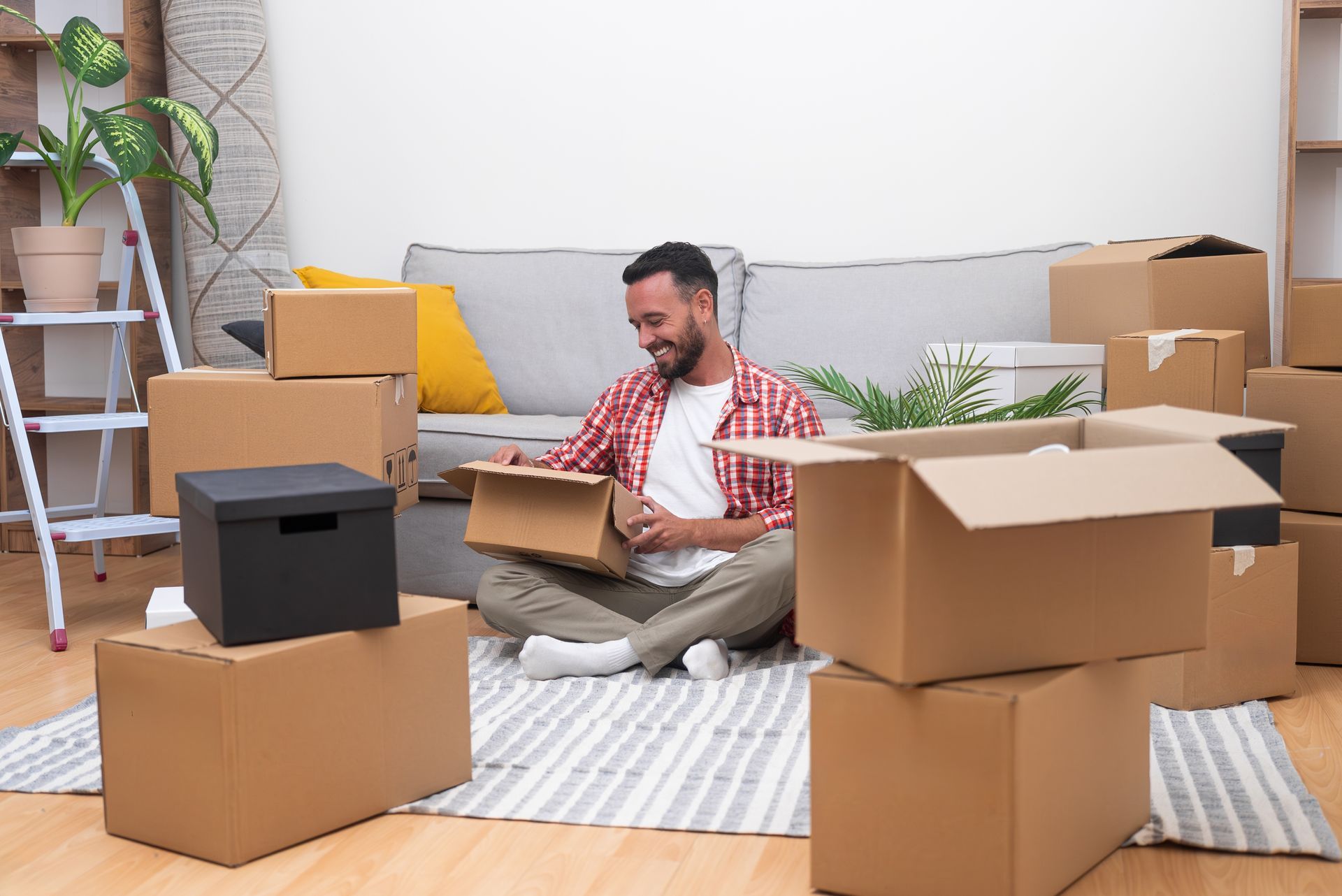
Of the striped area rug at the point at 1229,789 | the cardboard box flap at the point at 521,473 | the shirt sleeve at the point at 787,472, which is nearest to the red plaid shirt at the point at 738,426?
the shirt sleeve at the point at 787,472

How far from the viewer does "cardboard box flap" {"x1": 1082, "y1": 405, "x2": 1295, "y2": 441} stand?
1.40 meters

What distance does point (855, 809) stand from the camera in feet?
4.48

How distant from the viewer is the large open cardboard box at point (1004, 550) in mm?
1166

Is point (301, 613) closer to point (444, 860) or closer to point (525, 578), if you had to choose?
point (444, 860)

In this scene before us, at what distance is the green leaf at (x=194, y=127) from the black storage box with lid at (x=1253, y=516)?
223 cm

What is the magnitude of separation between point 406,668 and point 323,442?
0.85 metres

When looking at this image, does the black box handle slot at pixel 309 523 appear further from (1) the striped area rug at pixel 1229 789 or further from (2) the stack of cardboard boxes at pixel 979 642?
(1) the striped area rug at pixel 1229 789

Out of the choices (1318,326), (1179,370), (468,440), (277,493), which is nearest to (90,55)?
(468,440)

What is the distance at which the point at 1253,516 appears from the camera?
2082 mm

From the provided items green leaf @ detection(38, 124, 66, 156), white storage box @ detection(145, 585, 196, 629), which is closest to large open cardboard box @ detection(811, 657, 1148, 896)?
white storage box @ detection(145, 585, 196, 629)

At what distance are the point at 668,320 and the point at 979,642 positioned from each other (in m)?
1.20

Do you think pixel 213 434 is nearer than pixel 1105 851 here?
No

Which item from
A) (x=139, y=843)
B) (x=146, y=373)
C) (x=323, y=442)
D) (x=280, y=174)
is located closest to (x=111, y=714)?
(x=139, y=843)

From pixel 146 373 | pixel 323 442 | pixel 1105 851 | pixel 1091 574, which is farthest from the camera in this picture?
pixel 146 373
